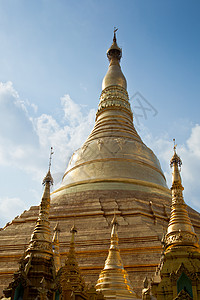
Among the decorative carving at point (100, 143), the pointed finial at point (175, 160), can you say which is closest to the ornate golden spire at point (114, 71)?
the decorative carving at point (100, 143)

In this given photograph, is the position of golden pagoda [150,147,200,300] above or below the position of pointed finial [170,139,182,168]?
below

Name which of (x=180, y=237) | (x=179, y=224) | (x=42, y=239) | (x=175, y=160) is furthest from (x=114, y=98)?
(x=180, y=237)

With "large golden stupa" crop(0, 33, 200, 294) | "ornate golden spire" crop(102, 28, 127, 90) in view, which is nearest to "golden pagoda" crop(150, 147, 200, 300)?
"large golden stupa" crop(0, 33, 200, 294)

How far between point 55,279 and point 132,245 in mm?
6516

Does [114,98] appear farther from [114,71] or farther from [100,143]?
[100,143]

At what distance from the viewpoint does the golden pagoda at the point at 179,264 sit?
28.4 ft

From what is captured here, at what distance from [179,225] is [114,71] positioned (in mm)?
24877

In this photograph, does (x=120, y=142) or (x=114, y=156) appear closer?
(x=114, y=156)

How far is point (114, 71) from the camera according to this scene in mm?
33188

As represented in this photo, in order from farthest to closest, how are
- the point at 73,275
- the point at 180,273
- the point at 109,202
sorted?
1. the point at 109,202
2. the point at 73,275
3. the point at 180,273

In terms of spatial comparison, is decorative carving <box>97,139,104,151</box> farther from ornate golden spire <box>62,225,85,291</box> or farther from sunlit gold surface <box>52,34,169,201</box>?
ornate golden spire <box>62,225,85,291</box>

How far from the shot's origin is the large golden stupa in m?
15.7

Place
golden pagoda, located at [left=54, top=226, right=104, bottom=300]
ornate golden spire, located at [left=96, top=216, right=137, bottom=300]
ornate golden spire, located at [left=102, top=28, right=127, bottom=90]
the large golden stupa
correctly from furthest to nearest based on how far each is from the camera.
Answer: ornate golden spire, located at [left=102, top=28, right=127, bottom=90]
the large golden stupa
ornate golden spire, located at [left=96, top=216, right=137, bottom=300]
golden pagoda, located at [left=54, top=226, right=104, bottom=300]

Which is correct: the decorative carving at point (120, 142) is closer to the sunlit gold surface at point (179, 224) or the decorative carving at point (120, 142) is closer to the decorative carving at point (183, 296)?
the sunlit gold surface at point (179, 224)
